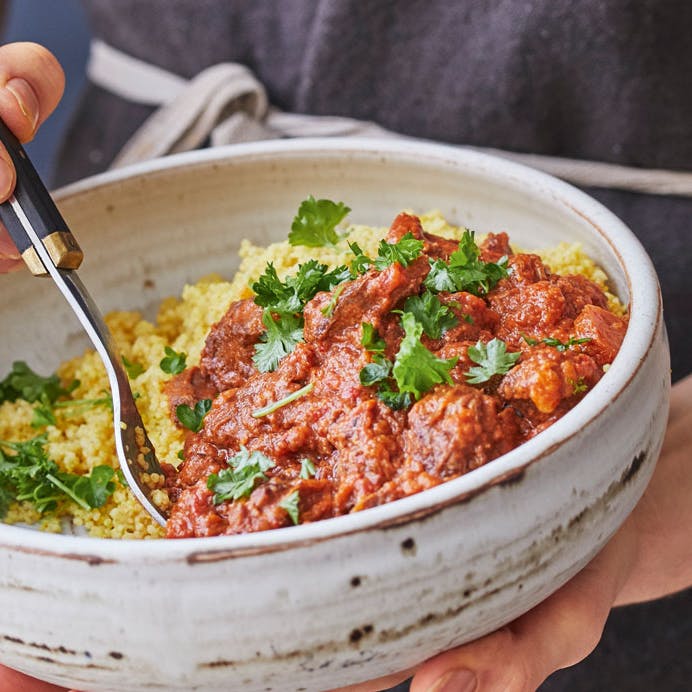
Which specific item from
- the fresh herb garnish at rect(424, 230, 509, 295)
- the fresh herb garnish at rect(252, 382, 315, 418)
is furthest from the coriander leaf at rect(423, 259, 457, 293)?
the fresh herb garnish at rect(252, 382, 315, 418)

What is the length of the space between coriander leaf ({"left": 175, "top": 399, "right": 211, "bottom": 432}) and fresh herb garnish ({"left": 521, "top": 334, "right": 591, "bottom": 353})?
1.59 feet

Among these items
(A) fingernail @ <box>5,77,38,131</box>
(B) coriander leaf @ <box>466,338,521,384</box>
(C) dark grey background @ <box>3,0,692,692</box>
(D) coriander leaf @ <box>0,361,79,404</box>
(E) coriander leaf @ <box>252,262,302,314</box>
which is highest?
(A) fingernail @ <box>5,77,38,131</box>

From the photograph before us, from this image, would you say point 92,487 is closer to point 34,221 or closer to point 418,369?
point 34,221

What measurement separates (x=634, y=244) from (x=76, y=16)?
4.23m

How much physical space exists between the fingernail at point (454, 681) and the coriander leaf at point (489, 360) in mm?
355

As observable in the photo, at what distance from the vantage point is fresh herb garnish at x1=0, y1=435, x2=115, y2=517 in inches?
51.8

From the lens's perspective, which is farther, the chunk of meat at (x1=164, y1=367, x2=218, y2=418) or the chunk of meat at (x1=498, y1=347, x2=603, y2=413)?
the chunk of meat at (x1=164, y1=367, x2=218, y2=418)

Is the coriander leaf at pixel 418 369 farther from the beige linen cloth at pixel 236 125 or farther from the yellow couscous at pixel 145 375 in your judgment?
the beige linen cloth at pixel 236 125

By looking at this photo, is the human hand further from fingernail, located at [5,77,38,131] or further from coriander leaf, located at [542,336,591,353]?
coriander leaf, located at [542,336,591,353]

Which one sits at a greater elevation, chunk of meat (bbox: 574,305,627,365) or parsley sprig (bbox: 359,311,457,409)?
parsley sprig (bbox: 359,311,457,409)

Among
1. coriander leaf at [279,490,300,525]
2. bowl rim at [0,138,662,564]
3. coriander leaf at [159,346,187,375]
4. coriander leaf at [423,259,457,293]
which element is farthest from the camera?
coriander leaf at [159,346,187,375]

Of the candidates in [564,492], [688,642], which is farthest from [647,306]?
[688,642]

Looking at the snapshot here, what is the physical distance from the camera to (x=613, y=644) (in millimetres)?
1922

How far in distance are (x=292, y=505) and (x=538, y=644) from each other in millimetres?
393
